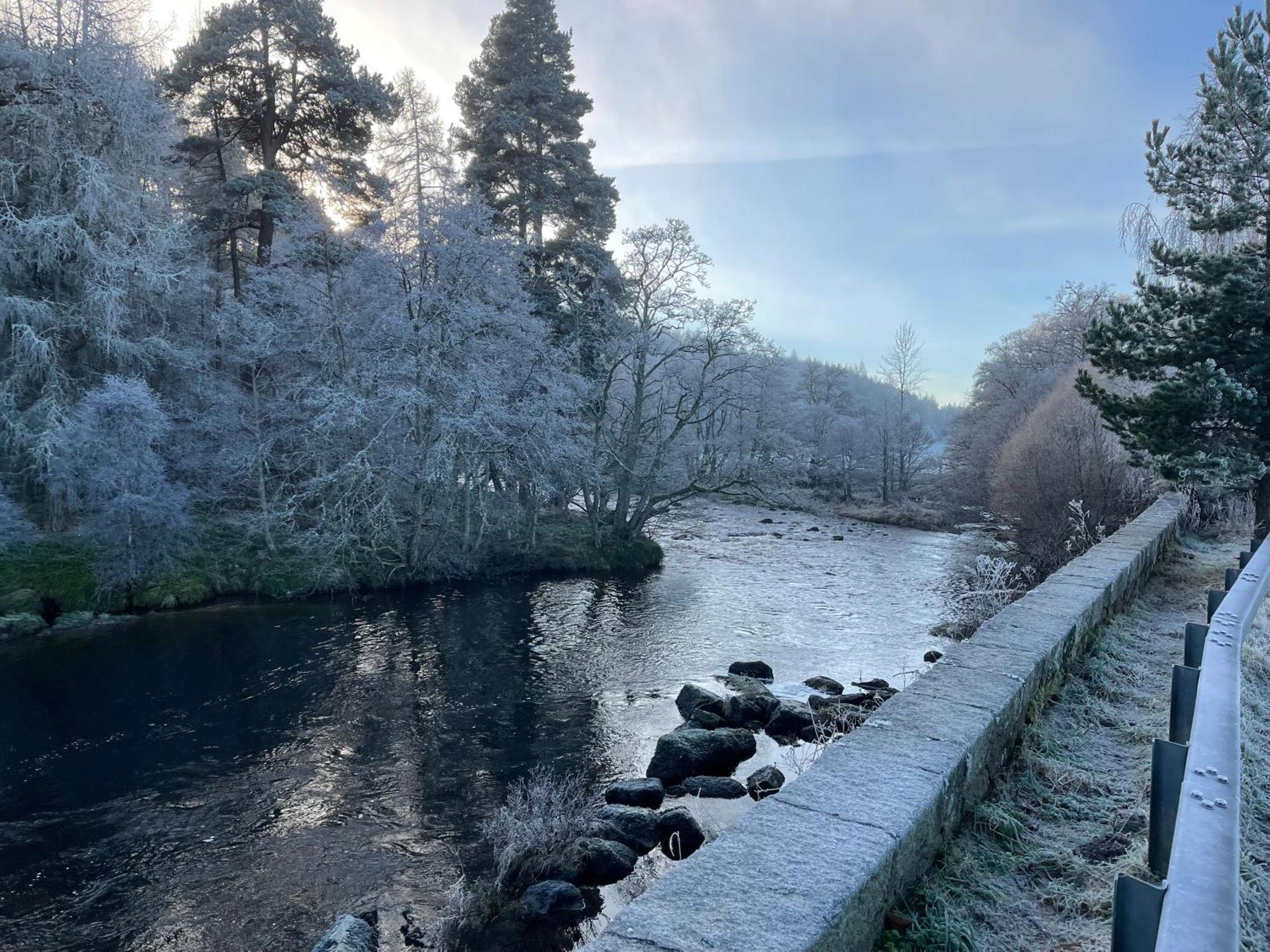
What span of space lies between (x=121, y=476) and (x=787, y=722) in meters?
14.8

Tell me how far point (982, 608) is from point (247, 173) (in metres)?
23.0

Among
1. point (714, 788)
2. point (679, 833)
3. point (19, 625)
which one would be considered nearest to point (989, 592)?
point (714, 788)

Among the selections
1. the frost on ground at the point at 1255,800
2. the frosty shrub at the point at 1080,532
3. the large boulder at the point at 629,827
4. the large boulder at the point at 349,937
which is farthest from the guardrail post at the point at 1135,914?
the frosty shrub at the point at 1080,532

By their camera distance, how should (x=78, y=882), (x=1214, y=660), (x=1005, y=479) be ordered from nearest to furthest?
(x=1214, y=660), (x=78, y=882), (x=1005, y=479)

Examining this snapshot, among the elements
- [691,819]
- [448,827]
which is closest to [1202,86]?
[691,819]

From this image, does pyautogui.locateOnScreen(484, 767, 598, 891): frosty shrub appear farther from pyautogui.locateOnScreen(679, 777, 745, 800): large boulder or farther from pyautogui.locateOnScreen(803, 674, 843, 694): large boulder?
pyautogui.locateOnScreen(803, 674, 843, 694): large boulder

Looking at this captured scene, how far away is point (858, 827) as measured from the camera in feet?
9.25

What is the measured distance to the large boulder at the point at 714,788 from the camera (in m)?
9.07

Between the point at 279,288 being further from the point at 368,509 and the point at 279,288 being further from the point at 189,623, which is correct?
the point at 189,623

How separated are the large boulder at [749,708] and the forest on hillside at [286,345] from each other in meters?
9.74

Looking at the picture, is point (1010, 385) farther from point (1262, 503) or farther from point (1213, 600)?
point (1213, 600)

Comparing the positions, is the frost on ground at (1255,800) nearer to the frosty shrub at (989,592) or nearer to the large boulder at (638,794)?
the large boulder at (638,794)

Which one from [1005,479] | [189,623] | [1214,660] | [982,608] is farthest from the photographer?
[1005,479]

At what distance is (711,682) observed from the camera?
13.0 meters
